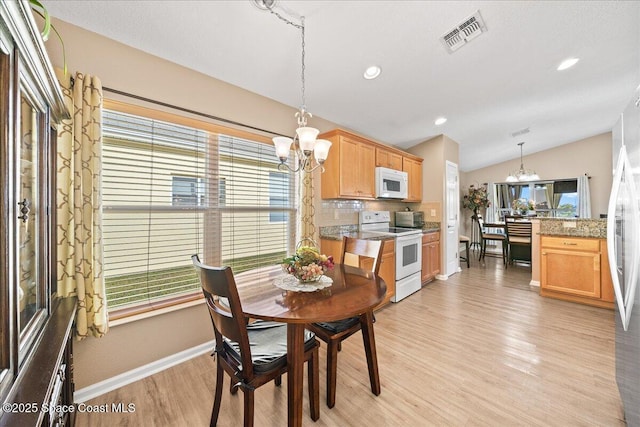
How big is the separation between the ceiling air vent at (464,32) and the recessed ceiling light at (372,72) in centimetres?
56

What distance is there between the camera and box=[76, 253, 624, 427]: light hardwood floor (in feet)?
4.99

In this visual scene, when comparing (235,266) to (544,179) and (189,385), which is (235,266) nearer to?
(189,385)

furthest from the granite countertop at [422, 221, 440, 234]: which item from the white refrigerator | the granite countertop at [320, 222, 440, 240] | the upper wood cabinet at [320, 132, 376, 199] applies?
the white refrigerator

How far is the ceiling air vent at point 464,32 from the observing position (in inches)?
76.2

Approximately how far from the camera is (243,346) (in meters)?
1.16

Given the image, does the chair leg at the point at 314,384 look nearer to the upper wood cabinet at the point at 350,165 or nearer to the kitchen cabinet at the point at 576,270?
the upper wood cabinet at the point at 350,165

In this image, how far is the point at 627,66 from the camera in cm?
279

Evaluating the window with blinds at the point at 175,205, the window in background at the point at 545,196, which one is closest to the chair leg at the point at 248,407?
the window with blinds at the point at 175,205

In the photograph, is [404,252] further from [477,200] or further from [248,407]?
[477,200]

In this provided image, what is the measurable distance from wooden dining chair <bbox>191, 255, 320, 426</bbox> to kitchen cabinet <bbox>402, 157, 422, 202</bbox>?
3.36m

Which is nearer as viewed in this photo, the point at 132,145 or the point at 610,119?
the point at 132,145

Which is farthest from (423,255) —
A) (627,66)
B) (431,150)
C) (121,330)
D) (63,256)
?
(63,256)

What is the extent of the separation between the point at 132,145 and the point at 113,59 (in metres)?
0.58

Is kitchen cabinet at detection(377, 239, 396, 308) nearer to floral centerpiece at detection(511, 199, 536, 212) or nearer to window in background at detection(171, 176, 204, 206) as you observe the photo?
window in background at detection(171, 176, 204, 206)
